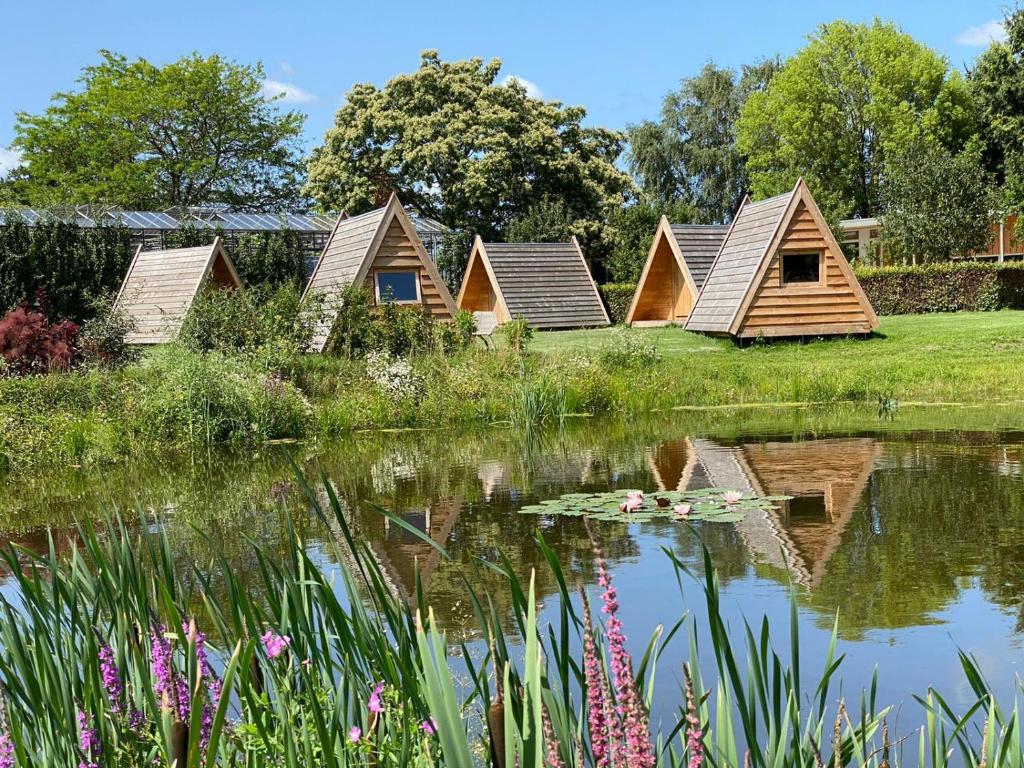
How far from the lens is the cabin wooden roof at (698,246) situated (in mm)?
26156

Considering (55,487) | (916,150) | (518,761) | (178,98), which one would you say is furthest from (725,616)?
(178,98)

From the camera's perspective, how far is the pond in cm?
525

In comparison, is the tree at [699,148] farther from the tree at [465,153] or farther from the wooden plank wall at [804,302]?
the wooden plank wall at [804,302]

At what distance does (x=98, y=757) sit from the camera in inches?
105

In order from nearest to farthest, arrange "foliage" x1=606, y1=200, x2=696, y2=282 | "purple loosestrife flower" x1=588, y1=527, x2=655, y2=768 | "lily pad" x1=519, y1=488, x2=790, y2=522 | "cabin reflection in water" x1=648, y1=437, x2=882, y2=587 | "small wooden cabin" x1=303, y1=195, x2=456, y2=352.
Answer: "purple loosestrife flower" x1=588, y1=527, x2=655, y2=768
"cabin reflection in water" x1=648, y1=437, x2=882, y2=587
"lily pad" x1=519, y1=488, x2=790, y2=522
"small wooden cabin" x1=303, y1=195, x2=456, y2=352
"foliage" x1=606, y1=200, x2=696, y2=282

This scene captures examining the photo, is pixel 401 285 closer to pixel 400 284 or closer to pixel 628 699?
pixel 400 284

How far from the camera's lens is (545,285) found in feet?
96.6

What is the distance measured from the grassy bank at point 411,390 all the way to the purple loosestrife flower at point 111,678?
419 inches

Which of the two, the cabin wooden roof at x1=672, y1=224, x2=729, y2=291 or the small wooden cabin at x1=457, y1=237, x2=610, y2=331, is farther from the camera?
the small wooden cabin at x1=457, y1=237, x2=610, y2=331

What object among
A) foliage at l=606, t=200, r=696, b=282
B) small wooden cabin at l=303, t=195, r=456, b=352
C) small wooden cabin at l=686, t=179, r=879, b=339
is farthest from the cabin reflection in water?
foliage at l=606, t=200, r=696, b=282

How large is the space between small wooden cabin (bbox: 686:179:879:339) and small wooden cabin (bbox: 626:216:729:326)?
443 cm

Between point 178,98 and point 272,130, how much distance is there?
14.4ft

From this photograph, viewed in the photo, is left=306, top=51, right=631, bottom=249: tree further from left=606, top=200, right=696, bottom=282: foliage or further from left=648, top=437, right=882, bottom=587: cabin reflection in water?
left=648, top=437, right=882, bottom=587: cabin reflection in water

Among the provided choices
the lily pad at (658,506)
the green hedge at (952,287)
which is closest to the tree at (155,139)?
the green hedge at (952,287)
